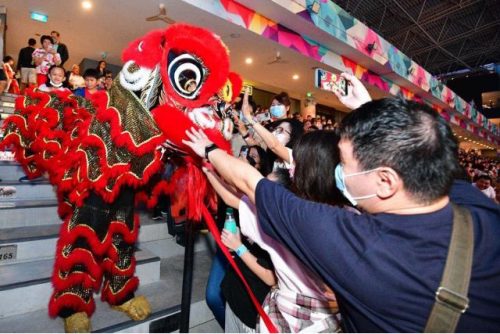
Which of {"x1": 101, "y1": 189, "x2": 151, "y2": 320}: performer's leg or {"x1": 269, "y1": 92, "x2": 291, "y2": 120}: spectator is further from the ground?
{"x1": 269, "y1": 92, "x2": 291, "y2": 120}: spectator

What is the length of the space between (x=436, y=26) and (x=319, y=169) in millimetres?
16295

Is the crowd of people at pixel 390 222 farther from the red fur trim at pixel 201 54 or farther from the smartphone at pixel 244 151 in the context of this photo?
the smartphone at pixel 244 151

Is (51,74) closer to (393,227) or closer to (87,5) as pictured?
(87,5)

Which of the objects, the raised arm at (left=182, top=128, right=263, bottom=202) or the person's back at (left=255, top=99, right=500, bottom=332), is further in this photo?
the raised arm at (left=182, top=128, right=263, bottom=202)

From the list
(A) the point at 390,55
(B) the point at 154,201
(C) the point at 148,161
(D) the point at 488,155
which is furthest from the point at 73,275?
(D) the point at 488,155

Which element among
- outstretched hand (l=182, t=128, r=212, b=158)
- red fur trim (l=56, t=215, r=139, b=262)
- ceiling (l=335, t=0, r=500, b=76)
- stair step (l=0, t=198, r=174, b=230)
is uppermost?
ceiling (l=335, t=0, r=500, b=76)

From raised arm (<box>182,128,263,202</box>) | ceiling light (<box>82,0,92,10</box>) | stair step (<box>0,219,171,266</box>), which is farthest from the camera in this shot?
ceiling light (<box>82,0,92,10</box>)

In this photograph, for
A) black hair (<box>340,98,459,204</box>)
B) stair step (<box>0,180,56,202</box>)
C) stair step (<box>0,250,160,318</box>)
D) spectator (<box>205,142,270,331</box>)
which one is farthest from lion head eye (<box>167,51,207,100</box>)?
stair step (<box>0,180,56,202</box>)

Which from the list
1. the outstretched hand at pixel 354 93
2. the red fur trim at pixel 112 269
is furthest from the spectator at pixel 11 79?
the outstretched hand at pixel 354 93

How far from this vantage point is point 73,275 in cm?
159

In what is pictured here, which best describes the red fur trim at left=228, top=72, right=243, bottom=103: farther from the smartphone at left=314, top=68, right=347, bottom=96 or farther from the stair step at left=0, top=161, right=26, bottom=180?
the stair step at left=0, top=161, right=26, bottom=180

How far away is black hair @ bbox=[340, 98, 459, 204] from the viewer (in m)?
0.81

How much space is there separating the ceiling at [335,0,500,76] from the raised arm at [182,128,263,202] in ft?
37.3

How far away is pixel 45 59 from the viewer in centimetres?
485
